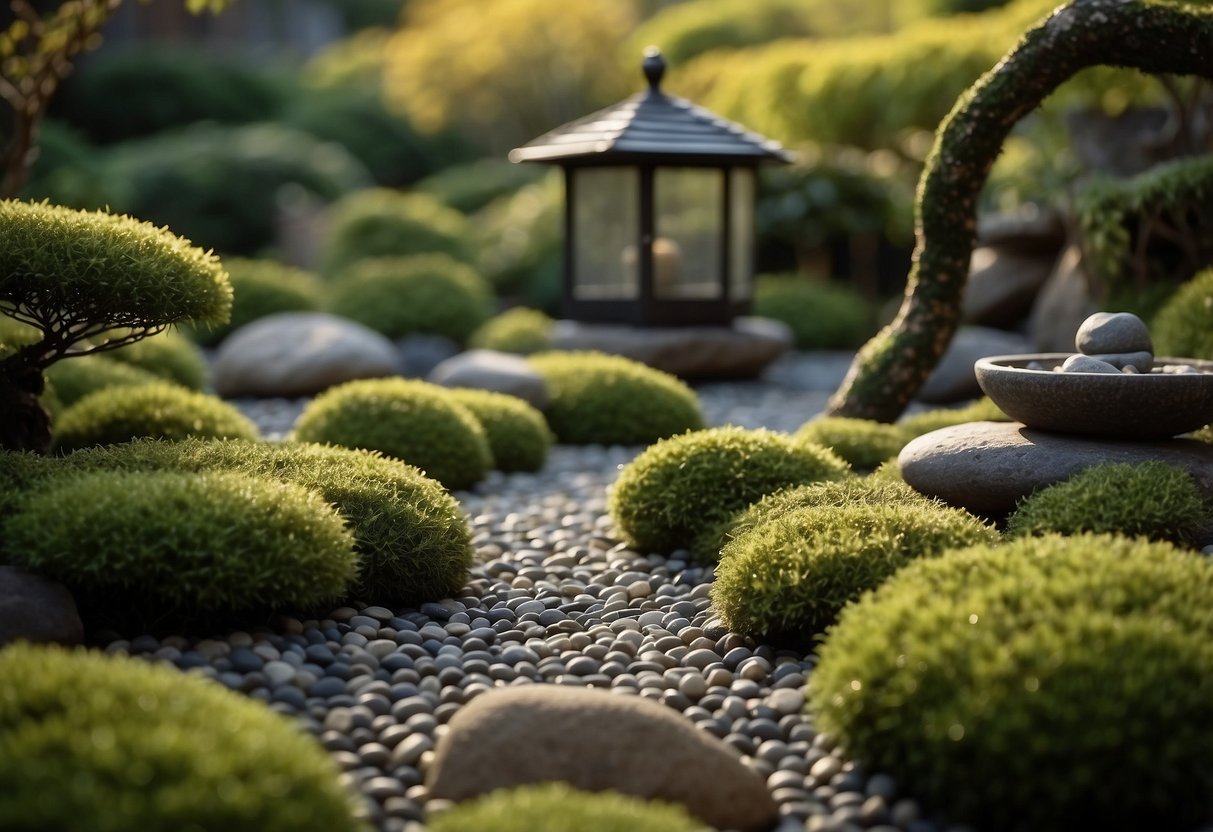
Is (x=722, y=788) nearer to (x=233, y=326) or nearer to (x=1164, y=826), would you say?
(x=1164, y=826)

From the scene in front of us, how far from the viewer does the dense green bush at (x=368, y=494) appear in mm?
4551

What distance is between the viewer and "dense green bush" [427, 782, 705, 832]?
2.62m

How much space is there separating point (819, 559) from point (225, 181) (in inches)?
565

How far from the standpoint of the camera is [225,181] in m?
17.0

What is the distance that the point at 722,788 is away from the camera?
321 cm

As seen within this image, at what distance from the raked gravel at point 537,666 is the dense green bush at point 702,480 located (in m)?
0.13

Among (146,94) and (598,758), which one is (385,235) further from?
(598,758)

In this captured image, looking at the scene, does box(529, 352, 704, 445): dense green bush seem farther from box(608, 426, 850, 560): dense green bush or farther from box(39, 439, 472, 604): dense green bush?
box(39, 439, 472, 604): dense green bush

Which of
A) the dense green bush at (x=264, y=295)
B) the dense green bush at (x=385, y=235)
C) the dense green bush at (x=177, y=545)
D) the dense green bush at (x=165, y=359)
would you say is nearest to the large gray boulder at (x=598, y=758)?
the dense green bush at (x=177, y=545)

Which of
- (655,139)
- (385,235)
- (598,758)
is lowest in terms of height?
(598,758)

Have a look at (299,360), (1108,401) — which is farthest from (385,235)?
(1108,401)

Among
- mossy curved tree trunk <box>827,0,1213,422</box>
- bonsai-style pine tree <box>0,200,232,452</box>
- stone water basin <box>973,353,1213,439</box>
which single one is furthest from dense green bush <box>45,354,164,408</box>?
stone water basin <box>973,353,1213,439</box>

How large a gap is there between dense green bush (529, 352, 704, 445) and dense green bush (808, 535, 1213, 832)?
4327 mm

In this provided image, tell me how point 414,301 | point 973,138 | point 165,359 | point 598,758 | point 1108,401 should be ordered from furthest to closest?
point 414,301, point 165,359, point 973,138, point 1108,401, point 598,758
